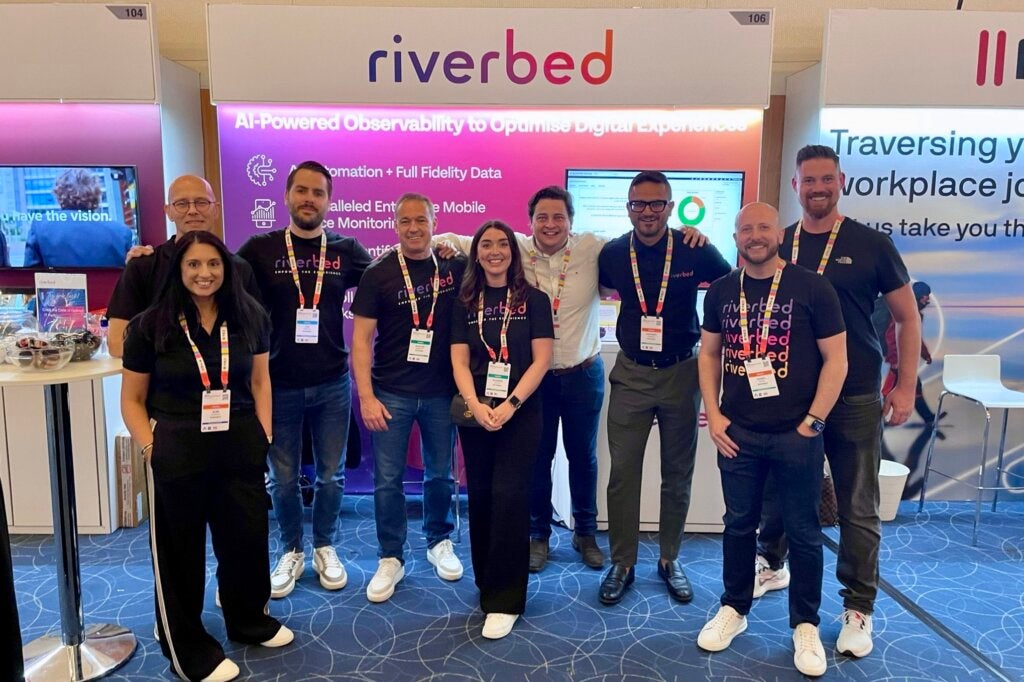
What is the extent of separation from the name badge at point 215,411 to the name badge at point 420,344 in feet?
2.34

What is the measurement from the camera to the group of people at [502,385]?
2.21m

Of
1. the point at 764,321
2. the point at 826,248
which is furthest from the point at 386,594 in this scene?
the point at 826,248

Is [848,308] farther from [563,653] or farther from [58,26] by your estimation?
[58,26]

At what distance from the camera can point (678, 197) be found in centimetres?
397

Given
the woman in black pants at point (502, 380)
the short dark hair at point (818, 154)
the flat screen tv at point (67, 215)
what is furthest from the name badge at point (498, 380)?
the flat screen tv at point (67, 215)

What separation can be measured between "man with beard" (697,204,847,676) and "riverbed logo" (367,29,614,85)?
1496 millimetres

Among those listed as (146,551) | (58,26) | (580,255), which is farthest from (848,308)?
(58,26)

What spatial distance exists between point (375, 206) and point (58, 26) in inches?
66.3

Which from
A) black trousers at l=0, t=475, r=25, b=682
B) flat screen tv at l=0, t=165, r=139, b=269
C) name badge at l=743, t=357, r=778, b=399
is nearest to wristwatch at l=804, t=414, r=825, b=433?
name badge at l=743, t=357, r=778, b=399

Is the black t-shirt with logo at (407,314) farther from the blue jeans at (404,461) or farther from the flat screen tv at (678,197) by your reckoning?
the flat screen tv at (678,197)

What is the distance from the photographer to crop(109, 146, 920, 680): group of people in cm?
221

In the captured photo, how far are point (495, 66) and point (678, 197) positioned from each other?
1287 millimetres

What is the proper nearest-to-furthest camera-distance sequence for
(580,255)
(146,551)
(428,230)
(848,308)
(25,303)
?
(848,308) < (428,230) < (580,255) < (146,551) < (25,303)

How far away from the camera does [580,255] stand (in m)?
2.91
